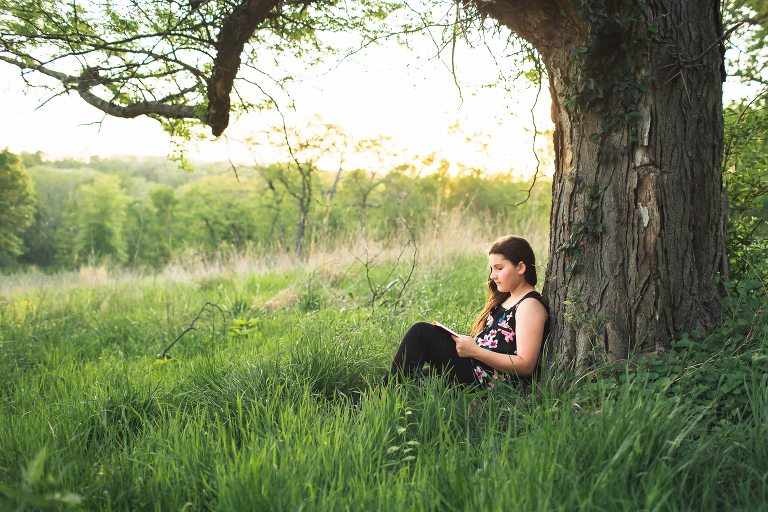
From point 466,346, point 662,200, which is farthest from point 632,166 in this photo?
point 466,346

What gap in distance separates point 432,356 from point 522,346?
50cm

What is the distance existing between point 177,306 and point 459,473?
4.53 meters

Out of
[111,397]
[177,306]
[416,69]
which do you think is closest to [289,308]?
[177,306]

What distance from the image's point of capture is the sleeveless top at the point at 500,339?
2.35m

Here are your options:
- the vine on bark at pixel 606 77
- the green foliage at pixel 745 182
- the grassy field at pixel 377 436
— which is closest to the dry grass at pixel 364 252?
the grassy field at pixel 377 436

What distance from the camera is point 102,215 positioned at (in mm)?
51844

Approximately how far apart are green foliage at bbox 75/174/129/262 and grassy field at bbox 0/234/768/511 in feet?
180

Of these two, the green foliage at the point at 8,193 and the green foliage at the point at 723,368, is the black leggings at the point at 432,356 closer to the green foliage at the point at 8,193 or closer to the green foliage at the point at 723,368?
the green foliage at the point at 723,368

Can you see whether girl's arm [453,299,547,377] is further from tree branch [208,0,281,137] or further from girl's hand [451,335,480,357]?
tree branch [208,0,281,137]

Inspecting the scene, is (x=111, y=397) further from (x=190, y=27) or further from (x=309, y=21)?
(x=309, y=21)

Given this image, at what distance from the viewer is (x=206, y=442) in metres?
1.77

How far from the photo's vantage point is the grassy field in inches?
51.3

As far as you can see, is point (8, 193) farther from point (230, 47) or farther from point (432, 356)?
point (432, 356)

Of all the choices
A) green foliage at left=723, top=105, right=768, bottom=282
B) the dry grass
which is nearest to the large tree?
green foliage at left=723, top=105, right=768, bottom=282
